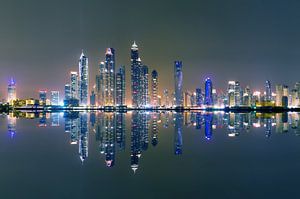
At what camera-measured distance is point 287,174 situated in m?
14.0

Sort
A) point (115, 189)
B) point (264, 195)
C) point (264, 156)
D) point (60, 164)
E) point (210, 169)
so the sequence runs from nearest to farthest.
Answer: point (264, 195)
point (115, 189)
point (210, 169)
point (60, 164)
point (264, 156)

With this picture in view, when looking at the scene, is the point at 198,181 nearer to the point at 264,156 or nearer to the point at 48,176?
the point at 48,176

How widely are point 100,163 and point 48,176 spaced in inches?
122

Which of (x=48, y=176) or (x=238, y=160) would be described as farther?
(x=238, y=160)

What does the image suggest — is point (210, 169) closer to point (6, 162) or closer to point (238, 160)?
point (238, 160)

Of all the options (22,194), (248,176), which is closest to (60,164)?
(22,194)

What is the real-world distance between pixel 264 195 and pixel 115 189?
4.47 m

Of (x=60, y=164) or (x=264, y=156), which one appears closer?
(x=60, y=164)

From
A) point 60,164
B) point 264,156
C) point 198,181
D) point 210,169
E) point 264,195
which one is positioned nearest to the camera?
point 264,195

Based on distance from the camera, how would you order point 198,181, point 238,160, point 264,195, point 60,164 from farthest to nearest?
point 238,160 → point 60,164 → point 198,181 → point 264,195

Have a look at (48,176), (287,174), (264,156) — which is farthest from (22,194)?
(264,156)

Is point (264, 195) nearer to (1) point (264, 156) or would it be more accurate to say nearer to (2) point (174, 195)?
(2) point (174, 195)

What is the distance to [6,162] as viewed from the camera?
16.8 metres

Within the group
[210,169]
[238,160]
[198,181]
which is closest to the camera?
[198,181]
